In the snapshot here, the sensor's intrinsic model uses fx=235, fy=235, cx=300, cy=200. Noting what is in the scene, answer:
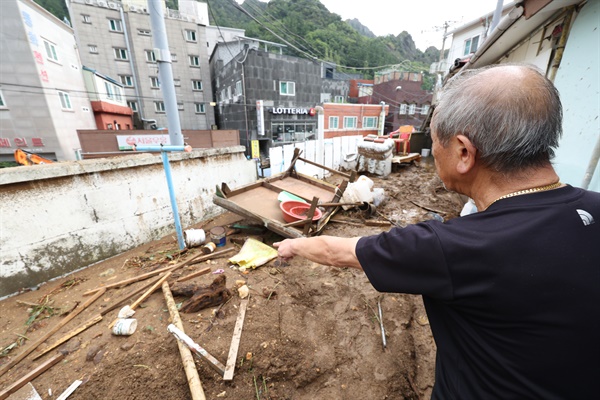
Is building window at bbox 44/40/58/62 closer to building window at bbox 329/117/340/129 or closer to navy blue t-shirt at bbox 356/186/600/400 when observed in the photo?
building window at bbox 329/117/340/129

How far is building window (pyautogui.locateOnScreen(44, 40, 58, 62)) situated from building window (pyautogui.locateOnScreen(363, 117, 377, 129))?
1115 inches

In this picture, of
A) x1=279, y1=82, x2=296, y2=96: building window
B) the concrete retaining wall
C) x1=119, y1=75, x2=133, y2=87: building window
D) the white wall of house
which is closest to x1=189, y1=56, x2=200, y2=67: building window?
x1=119, y1=75, x2=133, y2=87: building window

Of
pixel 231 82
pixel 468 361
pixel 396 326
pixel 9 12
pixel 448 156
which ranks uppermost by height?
pixel 9 12

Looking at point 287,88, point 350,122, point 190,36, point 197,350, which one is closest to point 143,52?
point 190,36

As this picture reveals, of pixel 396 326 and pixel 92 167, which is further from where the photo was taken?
pixel 92 167

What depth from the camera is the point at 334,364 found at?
99.6 inches

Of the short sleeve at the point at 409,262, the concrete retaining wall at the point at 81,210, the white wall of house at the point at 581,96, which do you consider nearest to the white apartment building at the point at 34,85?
the concrete retaining wall at the point at 81,210

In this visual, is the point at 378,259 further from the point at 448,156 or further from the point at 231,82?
the point at 231,82

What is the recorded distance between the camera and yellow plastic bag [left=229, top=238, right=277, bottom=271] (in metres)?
4.11

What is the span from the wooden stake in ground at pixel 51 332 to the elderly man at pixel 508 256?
151 inches

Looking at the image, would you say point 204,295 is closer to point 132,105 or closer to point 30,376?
point 30,376

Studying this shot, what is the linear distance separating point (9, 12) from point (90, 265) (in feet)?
72.7

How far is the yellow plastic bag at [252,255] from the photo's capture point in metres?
4.11

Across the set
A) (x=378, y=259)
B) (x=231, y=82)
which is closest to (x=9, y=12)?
(x=231, y=82)
